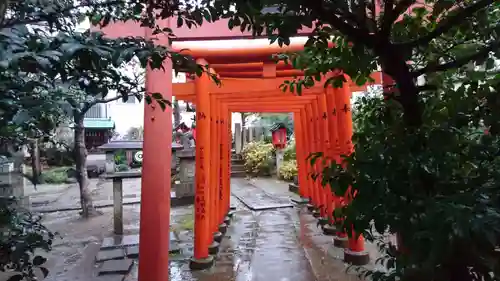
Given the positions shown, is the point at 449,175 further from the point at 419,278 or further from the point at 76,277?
the point at 76,277

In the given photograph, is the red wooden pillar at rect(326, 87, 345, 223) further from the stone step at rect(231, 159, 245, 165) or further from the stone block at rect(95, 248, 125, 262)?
the stone step at rect(231, 159, 245, 165)

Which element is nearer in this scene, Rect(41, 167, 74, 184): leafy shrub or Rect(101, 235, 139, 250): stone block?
Rect(101, 235, 139, 250): stone block

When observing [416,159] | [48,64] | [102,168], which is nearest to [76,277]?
[48,64]

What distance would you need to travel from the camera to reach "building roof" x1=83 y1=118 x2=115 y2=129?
2128cm

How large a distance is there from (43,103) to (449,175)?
1.46 meters

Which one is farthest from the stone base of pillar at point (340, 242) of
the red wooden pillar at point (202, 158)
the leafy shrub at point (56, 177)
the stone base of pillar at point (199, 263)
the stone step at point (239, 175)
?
the leafy shrub at point (56, 177)

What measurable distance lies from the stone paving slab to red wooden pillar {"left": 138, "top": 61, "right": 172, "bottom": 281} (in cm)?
612

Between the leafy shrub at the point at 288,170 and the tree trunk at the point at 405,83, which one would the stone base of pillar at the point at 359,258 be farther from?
the leafy shrub at the point at 288,170

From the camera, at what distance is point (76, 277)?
5.30 metres

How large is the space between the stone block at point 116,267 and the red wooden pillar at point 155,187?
162 centimetres

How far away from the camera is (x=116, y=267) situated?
5449 millimetres

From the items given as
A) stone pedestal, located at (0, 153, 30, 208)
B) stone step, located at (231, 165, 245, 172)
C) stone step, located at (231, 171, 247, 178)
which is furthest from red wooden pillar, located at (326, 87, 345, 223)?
stone step, located at (231, 165, 245, 172)

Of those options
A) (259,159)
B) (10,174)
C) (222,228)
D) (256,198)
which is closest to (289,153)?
(259,159)

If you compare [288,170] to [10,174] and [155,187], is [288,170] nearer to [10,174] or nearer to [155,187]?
[10,174]
